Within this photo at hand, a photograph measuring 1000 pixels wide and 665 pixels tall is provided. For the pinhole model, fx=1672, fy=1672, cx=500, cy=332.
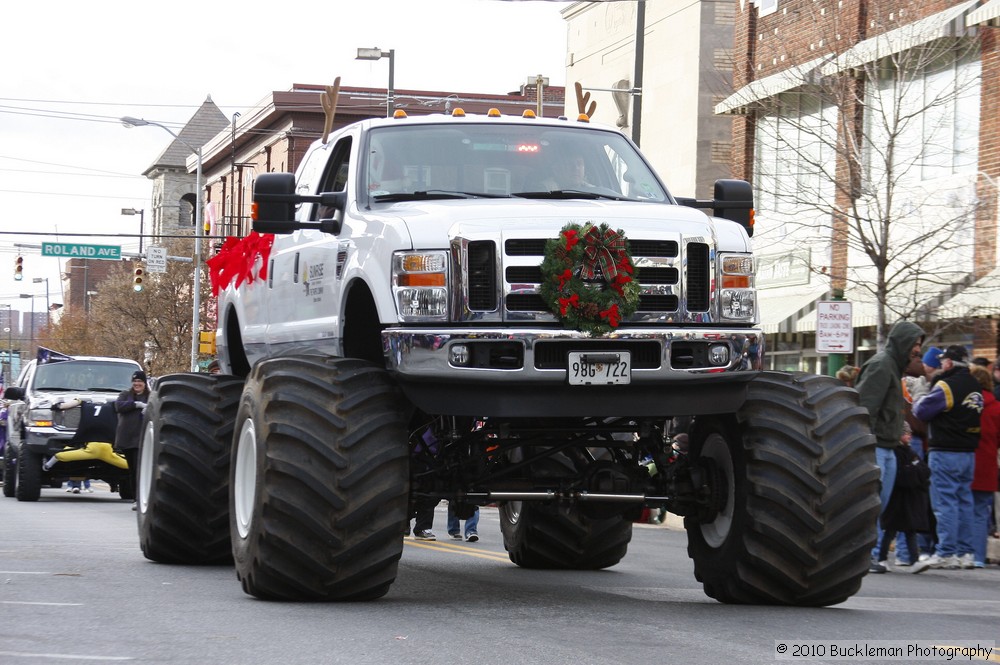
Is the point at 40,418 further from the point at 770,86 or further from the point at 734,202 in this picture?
the point at 734,202

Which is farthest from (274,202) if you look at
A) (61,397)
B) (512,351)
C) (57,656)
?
(61,397)

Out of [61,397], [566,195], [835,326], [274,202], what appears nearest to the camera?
[274,202]

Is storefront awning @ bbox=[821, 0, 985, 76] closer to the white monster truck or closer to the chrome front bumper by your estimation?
the white monster truck

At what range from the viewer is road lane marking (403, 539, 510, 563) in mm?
14241

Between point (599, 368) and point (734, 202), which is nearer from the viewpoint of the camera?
point (599, 368)

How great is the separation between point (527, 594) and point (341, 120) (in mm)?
54904

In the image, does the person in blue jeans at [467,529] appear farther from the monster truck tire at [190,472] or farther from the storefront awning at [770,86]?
the storefront awning at [770,86]

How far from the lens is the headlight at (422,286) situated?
28.3ft

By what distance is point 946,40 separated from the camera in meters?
24.8

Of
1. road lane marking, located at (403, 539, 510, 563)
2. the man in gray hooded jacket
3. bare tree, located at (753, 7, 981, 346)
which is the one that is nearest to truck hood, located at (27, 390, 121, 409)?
road lane marking, located at (403, 539, 510, 563)

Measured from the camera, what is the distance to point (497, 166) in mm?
10078

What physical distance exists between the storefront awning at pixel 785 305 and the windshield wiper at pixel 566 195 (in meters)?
19.2

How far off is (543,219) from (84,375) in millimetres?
18752

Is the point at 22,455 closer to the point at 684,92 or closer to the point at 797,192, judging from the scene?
the point at 797,192
